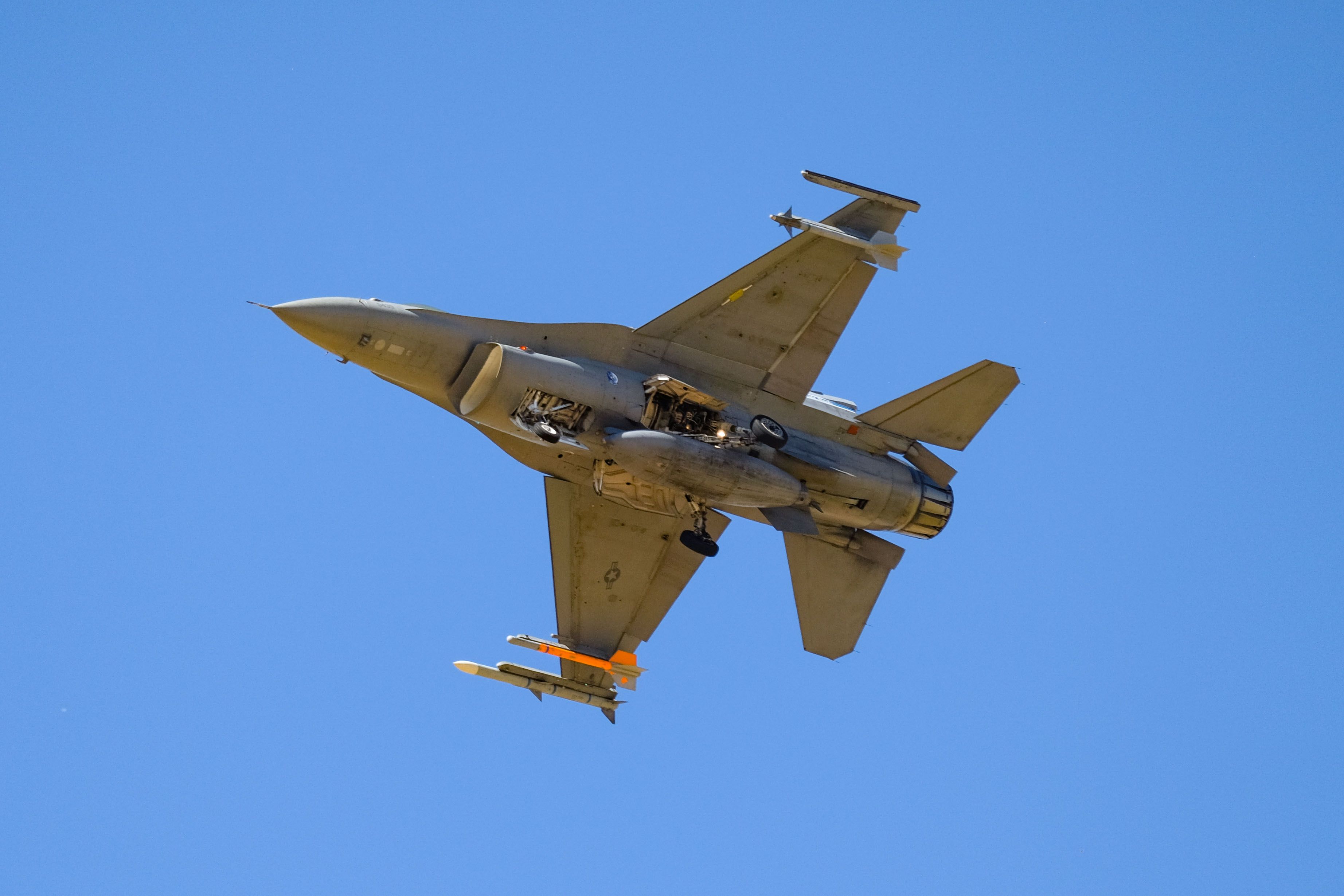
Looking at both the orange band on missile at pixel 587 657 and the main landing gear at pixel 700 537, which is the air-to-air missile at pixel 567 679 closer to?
the orange band on missile at pixel 587 657

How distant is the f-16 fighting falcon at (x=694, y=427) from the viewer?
1830 cm

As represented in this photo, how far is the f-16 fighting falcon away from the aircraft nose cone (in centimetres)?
2

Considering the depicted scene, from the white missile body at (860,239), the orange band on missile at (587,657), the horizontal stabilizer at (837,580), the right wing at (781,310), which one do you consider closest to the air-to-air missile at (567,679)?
the orange band on missile at (587,657)

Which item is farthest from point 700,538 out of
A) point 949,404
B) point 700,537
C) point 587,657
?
point 949,404

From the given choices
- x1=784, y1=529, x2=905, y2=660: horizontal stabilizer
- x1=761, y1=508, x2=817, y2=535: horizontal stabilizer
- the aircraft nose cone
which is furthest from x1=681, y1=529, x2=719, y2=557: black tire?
the aircraft nose cone

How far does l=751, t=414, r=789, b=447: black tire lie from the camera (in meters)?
19.0

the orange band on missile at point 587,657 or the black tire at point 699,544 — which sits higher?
the black tire at point 699,544

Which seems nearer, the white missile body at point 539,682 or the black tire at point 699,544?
the black tire at point 699,544

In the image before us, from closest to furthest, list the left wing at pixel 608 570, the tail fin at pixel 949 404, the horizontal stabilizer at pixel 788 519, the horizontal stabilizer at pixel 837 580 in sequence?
the horizontal stabilizer at pixel 788 519 → the tail fin at pixel 949 404 → the left wing at pixel 608 570 → the horizontal stabilizer at pixel 837 580

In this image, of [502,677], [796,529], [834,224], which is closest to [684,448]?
[796,529]

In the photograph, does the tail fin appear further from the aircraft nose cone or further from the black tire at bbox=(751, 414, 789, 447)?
the aircraft nose cone

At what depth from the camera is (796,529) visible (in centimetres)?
2006

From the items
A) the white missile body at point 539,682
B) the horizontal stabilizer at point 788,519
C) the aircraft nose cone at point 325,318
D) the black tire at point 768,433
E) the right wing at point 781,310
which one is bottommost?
the white missile body at point 539,682

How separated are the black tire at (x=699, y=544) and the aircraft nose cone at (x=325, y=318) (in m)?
4.98
